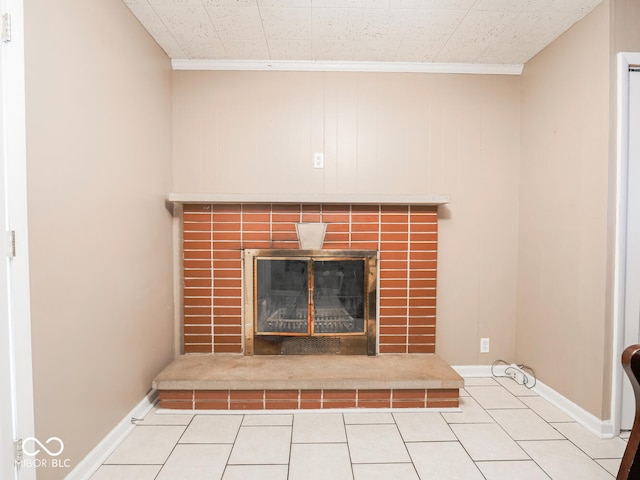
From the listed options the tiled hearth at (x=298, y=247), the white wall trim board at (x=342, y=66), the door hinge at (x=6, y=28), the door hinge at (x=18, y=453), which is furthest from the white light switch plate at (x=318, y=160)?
the door hinge at (x=18, y=453)

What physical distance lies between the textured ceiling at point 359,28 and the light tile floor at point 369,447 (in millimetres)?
2329

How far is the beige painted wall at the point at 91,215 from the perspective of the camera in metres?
1.36

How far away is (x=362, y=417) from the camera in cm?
215

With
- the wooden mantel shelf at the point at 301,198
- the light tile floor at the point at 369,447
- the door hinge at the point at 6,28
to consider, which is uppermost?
the door hinge at the point at 6,28

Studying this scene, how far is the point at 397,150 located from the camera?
276 cm

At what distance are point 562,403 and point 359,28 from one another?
2.61 meters

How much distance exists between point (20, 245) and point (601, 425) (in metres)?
2.78

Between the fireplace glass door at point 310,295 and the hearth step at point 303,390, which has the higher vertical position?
the fireplace glass door at point 310,295

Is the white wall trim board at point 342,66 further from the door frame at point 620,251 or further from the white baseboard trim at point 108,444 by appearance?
the white baseboard trim at point 108,444

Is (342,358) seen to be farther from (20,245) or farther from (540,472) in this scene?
(20,245)

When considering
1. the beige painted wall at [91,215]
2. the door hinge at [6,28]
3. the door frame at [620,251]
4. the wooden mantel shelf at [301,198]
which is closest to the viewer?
the door hinge at [6,28]

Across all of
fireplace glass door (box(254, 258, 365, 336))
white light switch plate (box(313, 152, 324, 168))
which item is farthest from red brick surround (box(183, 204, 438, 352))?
white light switch plate (box(313, 152, 324, 168))

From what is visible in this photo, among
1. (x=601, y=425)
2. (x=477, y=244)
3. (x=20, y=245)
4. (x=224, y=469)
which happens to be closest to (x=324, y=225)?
(x=477, y=244)

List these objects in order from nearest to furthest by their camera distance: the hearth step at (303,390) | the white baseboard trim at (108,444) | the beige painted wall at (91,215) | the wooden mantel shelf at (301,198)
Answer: the beige painted wall at (91,215), the white baseboard trim at (108,444), the hearth step at (303,390), the wooden mantel shelf at (301,198)
